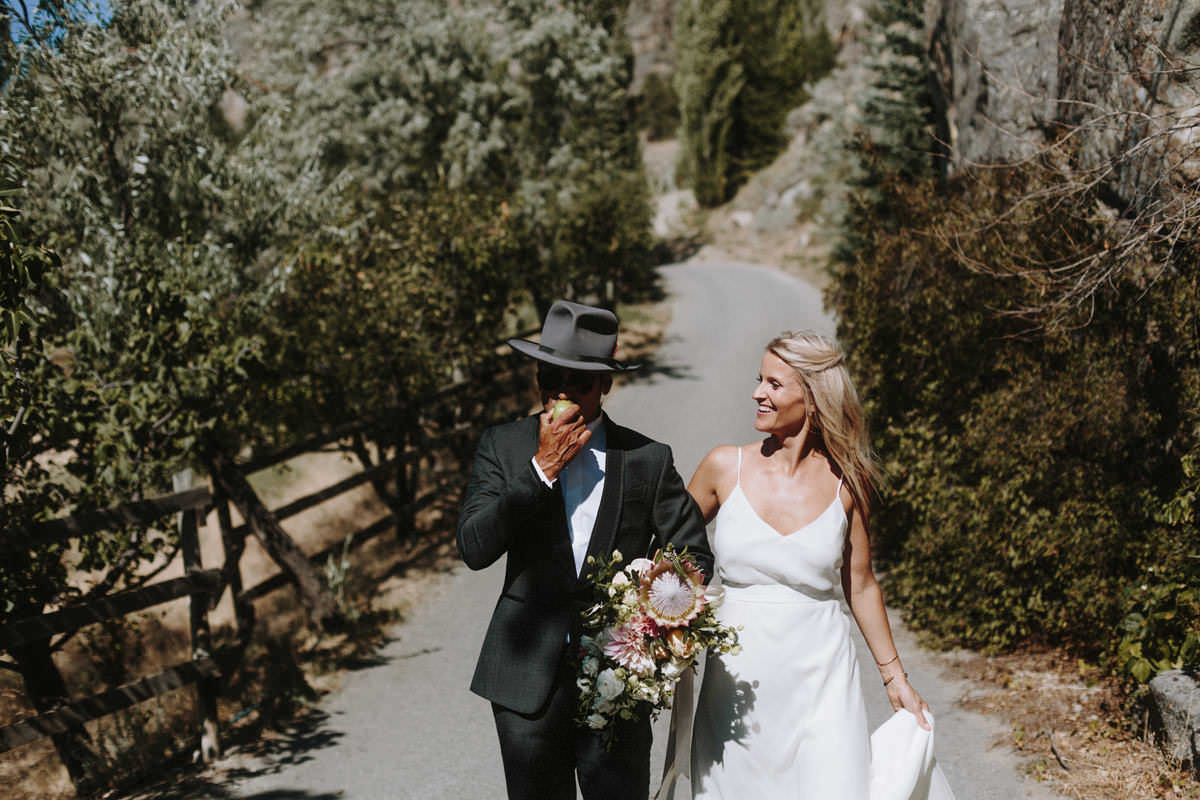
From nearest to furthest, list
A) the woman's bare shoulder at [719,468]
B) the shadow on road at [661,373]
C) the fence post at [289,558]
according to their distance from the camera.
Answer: the woman's bare shoulder at [719,468], the fence post at [289,558], the shadow on road at [661,373]

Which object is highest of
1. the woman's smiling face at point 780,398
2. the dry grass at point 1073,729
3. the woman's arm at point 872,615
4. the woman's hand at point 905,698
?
the woman's smiling face at point 780,398

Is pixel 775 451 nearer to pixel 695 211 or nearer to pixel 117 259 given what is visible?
pixel 117 259

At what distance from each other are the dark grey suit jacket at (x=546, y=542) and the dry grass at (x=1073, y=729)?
9.79 feet

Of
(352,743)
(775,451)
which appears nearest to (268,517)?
(352,743)

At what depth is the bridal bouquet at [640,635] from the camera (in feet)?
8.90

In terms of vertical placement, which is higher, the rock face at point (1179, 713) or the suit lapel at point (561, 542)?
the suit lapel at point (561, 542)

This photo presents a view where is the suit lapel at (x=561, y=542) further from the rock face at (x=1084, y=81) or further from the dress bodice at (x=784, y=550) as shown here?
the rock face at (x=1084, y=81)

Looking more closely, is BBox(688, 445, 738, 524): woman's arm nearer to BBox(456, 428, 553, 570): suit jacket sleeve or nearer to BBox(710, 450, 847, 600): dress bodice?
BBox(710, 450, 847, 600): dress bodice

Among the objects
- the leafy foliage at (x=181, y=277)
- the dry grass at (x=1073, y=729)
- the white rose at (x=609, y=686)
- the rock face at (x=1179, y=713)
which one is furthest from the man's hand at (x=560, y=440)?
the rock face at (x=1179, y=713)

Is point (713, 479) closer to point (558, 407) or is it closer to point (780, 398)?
point (780, 398)

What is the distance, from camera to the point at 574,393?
9.41 feet

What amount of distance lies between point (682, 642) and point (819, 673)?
0.73 metres

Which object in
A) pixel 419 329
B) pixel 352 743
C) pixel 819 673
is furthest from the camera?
pixel 419 329

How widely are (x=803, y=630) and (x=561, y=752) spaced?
0.97 m
